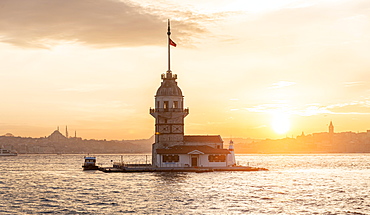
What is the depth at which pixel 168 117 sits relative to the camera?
12144cm

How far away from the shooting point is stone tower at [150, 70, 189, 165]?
12094 centimetres

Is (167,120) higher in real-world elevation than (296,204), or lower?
higher

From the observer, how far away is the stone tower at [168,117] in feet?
397

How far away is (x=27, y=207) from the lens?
64.4 meters

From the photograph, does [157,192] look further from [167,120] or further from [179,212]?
[167,120]

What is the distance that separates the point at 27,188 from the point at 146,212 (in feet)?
123

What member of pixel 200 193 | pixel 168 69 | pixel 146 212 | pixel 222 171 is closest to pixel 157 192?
pixel 200 193

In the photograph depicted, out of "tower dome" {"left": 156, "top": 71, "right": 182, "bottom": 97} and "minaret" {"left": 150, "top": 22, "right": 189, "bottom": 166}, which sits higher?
"tower dome" {"left": 156, "top": 71, "right": 182, "bottom": 97}

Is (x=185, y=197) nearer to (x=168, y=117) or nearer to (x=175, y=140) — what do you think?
(x=175, y=140)

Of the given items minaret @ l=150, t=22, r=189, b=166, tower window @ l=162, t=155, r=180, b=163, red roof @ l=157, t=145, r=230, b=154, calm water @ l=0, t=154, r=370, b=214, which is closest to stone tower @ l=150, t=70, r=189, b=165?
minaret @ l=150, t=22, r=189, b=166

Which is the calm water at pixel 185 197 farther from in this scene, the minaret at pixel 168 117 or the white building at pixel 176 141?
the minaret at pixel 168 117

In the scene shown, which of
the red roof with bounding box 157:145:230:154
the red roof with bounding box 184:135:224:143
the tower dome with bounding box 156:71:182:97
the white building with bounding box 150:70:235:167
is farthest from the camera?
the tower dome with bounding box 156:71:182:97

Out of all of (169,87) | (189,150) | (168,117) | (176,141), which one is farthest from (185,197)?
(169,87)

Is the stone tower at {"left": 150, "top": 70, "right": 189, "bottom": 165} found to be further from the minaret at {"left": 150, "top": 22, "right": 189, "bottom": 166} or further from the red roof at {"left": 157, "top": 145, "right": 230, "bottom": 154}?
the red roof at {"left": 157, "top": 145, "right": 230, "bottom": 154}
